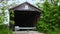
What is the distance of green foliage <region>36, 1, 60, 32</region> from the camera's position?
23.5 m

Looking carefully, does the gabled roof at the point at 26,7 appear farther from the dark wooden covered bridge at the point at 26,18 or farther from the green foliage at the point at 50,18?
the green foliage at the point at 50,18

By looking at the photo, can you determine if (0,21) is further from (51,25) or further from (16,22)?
(16,22)

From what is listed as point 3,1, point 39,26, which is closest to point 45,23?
point 39,26

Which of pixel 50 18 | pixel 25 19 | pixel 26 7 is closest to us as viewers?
pixel 50 18

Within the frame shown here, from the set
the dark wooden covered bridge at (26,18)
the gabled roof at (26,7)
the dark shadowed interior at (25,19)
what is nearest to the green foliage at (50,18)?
the gabled roof at (26,7)

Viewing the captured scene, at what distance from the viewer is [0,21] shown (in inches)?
888

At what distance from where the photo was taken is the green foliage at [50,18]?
23534mm

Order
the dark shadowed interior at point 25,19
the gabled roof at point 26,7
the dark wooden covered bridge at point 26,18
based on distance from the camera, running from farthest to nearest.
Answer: the dark shadowed interior at point 25,19 < the dark wooden covered bridge at point 26,18 < the gabled roof at point 26,7

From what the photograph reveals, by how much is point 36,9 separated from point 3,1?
468 cm

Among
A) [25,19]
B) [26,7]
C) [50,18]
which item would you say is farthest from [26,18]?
[50,18]

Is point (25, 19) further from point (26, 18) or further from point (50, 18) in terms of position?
point (50, 18)

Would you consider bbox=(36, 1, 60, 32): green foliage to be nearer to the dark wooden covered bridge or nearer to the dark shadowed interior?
the dark wooden covered bridge

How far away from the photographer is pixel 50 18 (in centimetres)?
2423

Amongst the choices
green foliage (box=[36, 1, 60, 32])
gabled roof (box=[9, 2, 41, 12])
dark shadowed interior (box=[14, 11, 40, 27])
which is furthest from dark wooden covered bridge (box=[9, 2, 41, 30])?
green foliage (box=[36, 1, 60, 32])
